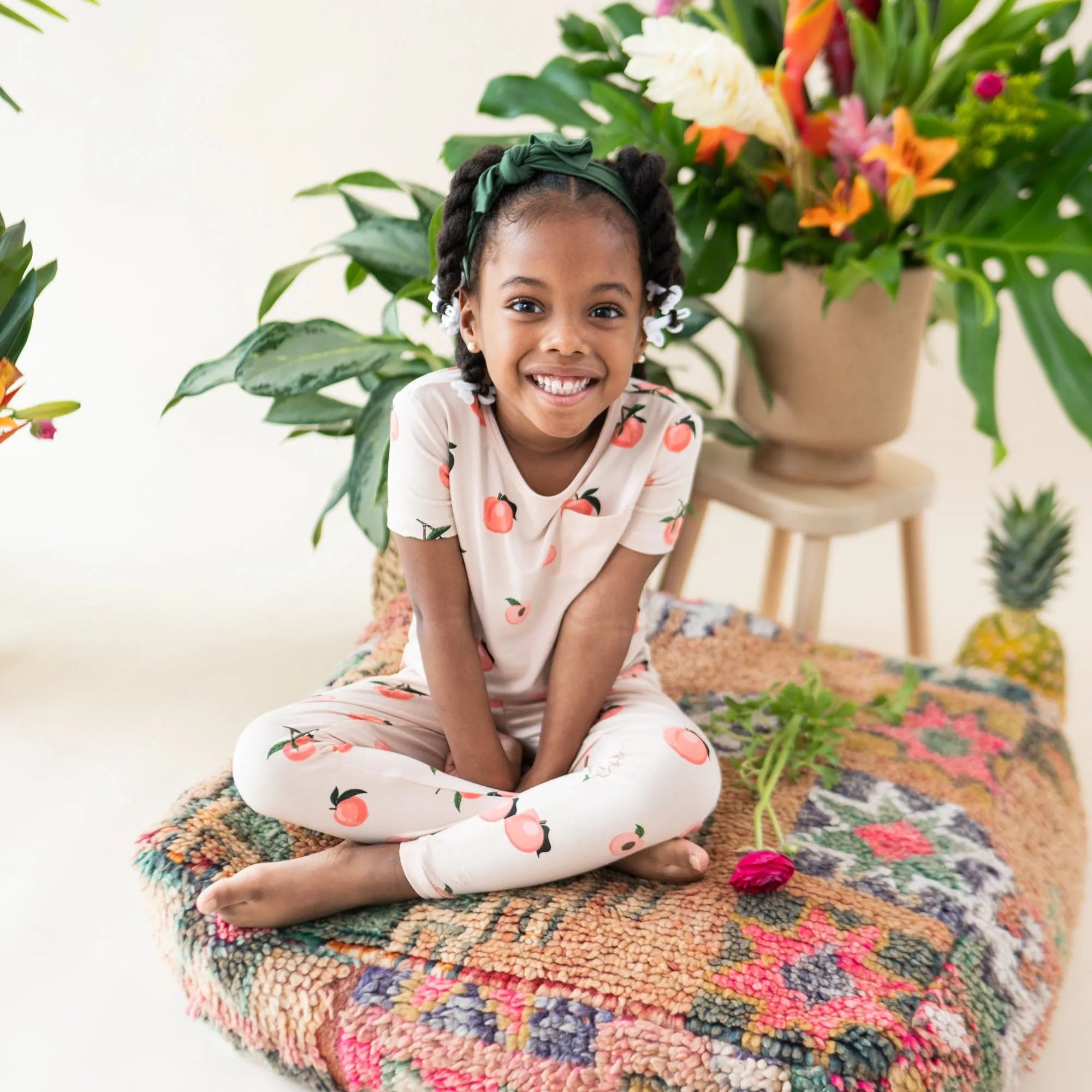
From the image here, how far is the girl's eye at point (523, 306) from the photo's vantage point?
3.96 feet

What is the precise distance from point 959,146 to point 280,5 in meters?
1.38

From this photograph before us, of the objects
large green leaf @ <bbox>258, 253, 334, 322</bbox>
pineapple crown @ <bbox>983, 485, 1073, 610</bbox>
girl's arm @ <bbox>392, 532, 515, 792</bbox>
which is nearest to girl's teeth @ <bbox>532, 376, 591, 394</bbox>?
girl's arm @ <bbox>392, 532, 515, 792</bbox>

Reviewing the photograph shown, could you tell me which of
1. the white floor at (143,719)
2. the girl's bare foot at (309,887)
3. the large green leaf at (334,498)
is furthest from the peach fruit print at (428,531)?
the white floor at (143,719)

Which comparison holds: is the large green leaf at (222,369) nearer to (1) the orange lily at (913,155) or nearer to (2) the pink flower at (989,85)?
(1) the orange lily at (913,155)

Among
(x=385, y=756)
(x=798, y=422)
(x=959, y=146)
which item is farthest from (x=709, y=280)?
(x=385, y=756)

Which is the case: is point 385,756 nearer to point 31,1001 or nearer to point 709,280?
point 31,1001

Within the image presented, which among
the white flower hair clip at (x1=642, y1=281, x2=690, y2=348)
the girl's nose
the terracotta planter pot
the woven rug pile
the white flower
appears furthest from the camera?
the terracotta planter pot

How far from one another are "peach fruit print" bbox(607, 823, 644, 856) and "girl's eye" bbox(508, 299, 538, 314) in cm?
51

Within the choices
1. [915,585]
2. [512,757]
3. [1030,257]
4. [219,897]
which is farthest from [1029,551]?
[219,897]

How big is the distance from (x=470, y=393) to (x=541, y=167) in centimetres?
25

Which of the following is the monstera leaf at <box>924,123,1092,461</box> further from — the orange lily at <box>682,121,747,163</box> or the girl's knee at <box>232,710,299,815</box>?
the girl's knee at <box>232,710,299,815</box>

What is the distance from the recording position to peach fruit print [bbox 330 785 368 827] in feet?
4.16

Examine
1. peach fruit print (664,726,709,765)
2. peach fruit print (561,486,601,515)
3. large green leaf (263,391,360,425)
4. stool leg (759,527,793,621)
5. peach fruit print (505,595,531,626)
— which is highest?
peach fruit print (561,486,601,515)

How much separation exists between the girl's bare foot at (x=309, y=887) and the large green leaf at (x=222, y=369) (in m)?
0.66
